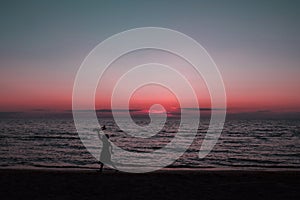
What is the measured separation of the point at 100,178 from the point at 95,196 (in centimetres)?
341

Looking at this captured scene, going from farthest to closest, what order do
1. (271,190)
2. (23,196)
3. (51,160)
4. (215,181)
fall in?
(51,160), (215,181), (271,190), (23,196)

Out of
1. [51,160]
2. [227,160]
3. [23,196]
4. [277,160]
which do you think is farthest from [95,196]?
[277,160]

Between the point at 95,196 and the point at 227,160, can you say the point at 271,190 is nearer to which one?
the point at 95,196

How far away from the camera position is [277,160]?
28156 millimetres

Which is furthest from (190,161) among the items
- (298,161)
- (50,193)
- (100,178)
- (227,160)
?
(50,193)

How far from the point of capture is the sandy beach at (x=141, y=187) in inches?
434

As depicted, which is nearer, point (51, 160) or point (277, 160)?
point (51, 160)

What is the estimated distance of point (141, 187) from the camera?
1245cm

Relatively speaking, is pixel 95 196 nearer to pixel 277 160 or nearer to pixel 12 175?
pixel 12 175

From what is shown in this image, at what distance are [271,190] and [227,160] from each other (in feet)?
52.8

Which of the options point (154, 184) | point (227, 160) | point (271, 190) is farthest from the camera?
point (227, 160)

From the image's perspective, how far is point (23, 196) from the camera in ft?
34.9

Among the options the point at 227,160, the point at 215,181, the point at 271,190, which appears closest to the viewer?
the point at 271,190

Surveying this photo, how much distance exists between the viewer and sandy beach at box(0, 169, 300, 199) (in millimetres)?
11023
